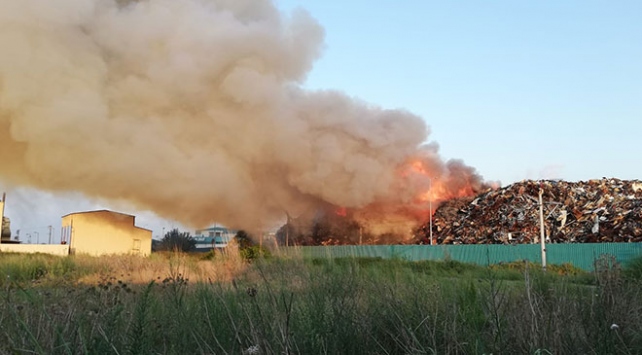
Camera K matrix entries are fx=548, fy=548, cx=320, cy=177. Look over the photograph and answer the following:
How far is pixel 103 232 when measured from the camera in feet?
111

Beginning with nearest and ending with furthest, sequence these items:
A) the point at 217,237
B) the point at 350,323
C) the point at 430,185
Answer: the point at 350,323 < the point at 217,237 < the point at 430,185

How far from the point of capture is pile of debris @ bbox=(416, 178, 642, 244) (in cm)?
3094

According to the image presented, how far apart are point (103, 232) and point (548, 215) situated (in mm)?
27580

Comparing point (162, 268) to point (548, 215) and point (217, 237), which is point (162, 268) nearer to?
point (217, 237)

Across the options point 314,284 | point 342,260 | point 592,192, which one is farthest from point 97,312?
point 592,192

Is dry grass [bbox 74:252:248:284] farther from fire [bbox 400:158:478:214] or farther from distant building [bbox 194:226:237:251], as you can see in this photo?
fire [bbox 400:158:478:214]

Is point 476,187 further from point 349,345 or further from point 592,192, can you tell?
point 349,345

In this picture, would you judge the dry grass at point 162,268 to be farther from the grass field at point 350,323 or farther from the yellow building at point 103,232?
the yellow building at point 103,232

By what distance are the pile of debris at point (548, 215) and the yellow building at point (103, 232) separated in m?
18.5

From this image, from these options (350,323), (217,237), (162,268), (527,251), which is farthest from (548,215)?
(350,323)

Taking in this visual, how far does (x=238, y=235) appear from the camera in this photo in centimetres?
3189

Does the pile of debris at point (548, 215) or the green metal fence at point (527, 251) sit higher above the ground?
the pile of debris at point (548, 215)

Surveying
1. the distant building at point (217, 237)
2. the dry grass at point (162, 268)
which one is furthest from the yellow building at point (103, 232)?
the dry grass at point (162, 268)

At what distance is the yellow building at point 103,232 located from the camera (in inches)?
1296
